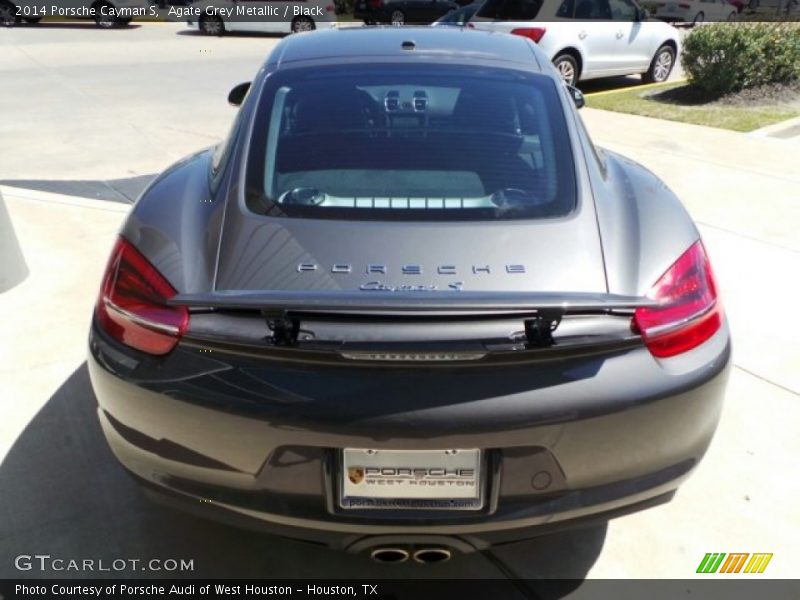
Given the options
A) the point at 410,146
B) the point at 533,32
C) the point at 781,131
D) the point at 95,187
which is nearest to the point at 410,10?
the point at 533,32

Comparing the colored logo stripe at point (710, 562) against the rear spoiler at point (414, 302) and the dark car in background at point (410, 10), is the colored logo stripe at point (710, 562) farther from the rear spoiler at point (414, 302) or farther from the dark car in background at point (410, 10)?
the dark car in background at point (410, 10)

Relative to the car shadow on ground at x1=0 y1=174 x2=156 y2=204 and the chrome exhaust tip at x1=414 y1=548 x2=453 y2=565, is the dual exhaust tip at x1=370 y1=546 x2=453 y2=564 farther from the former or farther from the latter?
the car shadow on ground at x1=0 y1=174 x2=156 y2=204

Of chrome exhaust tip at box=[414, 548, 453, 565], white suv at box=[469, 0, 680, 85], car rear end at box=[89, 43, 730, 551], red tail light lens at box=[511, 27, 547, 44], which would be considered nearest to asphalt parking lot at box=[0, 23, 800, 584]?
chrome exhaust tip at box=[414, 548, 453, 565]

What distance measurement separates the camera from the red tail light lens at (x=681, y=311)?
2.05 metres

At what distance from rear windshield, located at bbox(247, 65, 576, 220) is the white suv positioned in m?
8.09

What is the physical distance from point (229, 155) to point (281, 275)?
79cm

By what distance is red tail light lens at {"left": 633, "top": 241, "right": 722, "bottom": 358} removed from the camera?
2.05 meters

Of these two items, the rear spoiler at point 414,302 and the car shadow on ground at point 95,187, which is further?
the car shadow on ground at point 95,187

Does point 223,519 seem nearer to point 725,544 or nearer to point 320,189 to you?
point 320,189

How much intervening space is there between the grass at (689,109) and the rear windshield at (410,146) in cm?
747

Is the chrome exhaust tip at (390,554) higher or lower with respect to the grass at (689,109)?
higher

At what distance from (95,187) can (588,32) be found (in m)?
7.88

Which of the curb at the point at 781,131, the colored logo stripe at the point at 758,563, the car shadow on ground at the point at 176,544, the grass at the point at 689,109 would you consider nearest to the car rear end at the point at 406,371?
the car shadow on ground at the point at 176,544

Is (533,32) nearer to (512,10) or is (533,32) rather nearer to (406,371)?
(512,10)
